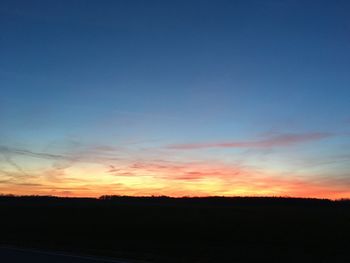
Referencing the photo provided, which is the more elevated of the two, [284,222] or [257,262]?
[284,222]

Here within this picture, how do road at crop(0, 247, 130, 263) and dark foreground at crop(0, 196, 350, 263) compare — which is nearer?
road at crop(0, 247, 130, 263)

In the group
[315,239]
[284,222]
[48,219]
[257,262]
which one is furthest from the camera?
[48,219]

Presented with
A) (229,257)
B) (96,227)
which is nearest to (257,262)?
(229,257)

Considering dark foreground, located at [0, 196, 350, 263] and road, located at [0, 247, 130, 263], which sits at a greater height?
dark foreground, located at [0, 196, 350, 263]

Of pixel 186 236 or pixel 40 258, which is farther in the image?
pixel 186 236

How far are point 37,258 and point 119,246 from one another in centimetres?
645

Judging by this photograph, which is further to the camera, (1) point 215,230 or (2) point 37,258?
(1) point 215,230

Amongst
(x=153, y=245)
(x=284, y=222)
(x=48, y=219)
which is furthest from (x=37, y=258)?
(x=48, y=219)

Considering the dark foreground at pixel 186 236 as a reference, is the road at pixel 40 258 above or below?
below

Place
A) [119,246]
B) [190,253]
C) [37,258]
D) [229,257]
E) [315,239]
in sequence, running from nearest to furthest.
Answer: [37,258], [229,257], [190,253], [119,246], [315,239]

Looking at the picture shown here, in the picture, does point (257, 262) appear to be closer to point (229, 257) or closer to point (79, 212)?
point (229, 257)

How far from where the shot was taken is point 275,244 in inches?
847

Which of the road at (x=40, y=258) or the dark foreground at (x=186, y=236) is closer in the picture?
the road at (x=40, y=258)

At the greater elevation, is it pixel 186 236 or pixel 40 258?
pixel 186 236
